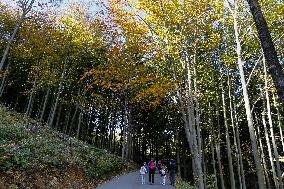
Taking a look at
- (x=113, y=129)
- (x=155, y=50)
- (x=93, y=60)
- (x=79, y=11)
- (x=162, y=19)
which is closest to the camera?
(x=162, y=19)

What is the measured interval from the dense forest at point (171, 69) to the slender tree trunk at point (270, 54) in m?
0.02

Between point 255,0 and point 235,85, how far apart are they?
85.9 ft

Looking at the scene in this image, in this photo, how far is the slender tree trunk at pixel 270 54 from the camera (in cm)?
646

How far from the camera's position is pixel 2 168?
11.9 meters

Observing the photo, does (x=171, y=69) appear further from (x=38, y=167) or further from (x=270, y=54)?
(x=270, y=54)

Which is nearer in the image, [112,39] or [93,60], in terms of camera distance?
[112,39]

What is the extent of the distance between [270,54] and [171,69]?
39.6ft

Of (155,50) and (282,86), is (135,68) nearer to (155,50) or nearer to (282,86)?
(155,50)

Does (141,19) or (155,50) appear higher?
(141,19)

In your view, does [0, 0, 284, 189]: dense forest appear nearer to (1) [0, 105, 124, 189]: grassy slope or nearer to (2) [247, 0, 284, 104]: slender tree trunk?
(2) [247, 0, 284, 104]: slender tree trunk

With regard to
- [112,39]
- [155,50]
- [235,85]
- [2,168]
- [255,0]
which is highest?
[112,39]

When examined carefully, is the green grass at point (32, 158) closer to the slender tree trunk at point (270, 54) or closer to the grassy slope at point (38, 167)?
the grassy slope at point (38, 167)

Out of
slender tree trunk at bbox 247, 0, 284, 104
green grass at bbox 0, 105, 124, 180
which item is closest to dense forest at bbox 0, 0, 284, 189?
slender tree trunk at bbox 247, 0, 284, 104

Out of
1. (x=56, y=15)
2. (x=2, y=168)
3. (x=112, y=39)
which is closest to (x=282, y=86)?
(x=2, y=168)
